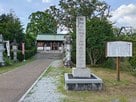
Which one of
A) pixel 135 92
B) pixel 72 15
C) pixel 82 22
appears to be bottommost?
pixel 135 92

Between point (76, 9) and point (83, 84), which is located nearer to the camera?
point (83, 84)

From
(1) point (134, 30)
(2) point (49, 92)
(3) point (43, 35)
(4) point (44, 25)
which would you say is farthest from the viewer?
(4) point (44, 25)

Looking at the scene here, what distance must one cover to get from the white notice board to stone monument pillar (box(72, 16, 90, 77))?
2.69m

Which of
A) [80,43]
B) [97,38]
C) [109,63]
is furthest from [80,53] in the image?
[109,63]

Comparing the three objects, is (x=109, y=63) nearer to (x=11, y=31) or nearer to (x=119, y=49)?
(x=119, y=49)

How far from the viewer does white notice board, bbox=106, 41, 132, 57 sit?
62.7 feet

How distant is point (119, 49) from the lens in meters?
19.2

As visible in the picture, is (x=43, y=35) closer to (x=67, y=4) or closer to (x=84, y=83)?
(x=67, y=4)

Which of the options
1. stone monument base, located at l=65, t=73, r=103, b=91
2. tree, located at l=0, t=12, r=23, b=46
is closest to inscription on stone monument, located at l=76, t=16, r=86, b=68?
stone monument base, located at l=65, t=73, r=103, b=91

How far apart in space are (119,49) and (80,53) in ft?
10.8

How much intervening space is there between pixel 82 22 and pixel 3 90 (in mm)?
5211

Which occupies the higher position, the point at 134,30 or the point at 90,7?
the point at 90,7

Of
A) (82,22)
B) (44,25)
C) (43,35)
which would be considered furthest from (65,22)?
(82,22)

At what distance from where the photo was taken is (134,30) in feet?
177
